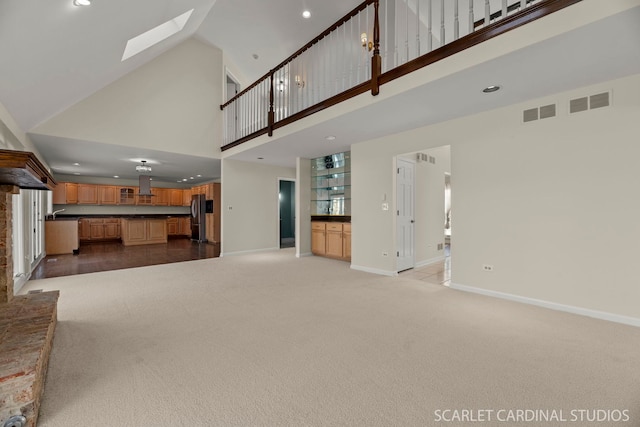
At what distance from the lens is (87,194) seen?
9273 mm

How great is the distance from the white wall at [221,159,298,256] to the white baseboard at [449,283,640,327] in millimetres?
4937

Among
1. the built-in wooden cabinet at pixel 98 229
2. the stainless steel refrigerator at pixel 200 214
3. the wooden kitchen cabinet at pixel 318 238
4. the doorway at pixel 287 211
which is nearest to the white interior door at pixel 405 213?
Result: the wooden kitchen cabinet at pixel 318 238

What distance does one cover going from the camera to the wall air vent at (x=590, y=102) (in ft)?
8.93

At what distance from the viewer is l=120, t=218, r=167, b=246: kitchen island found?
8367 millimetres

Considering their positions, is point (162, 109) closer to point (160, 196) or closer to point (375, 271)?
point (375, 271)

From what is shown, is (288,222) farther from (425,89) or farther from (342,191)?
(425,89)

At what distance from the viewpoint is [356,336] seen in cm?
235

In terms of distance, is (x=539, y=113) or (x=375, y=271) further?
(x=375, y=271)

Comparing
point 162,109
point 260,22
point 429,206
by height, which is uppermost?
point 260,22

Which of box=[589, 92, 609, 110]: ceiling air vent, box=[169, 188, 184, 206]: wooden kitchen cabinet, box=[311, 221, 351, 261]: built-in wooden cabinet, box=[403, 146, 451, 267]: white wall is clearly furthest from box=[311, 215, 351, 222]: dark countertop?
box=[169, 188, 184, 206]: wooden kitchen cabinet

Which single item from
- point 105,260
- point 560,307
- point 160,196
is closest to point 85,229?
point 160,196

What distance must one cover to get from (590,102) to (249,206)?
6.34 meters

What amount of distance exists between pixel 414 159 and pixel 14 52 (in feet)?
17.2

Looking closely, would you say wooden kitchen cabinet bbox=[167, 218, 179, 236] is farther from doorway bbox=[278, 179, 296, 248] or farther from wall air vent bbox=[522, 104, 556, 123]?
wall air vent bbox=[522, 104, 556, 123]
